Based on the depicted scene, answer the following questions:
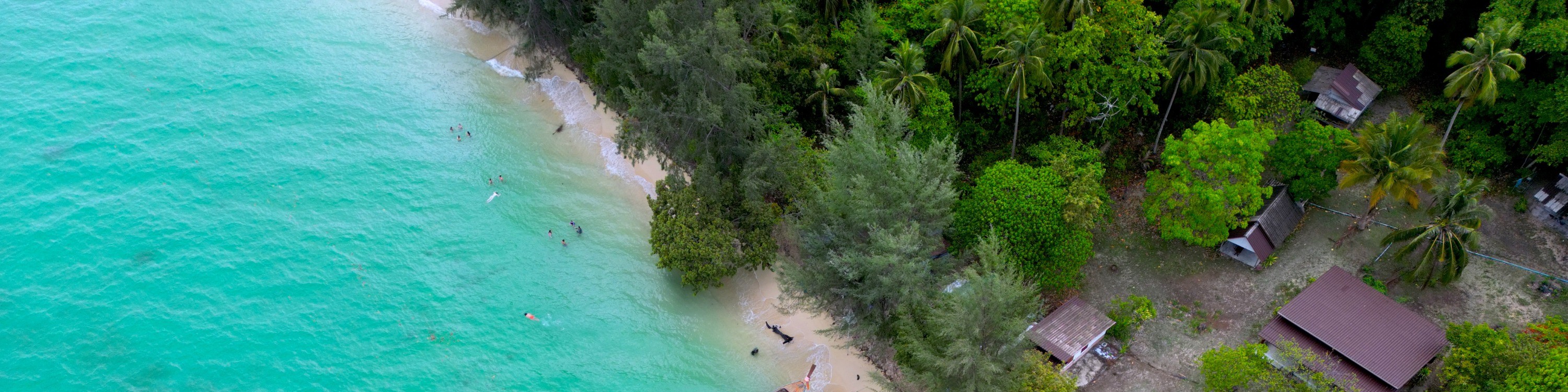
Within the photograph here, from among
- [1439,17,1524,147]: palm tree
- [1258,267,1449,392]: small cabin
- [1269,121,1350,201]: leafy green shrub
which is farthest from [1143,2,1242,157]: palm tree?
[1258,267,1449,392]: small cabin

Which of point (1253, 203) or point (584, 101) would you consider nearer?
point (1253, 203)

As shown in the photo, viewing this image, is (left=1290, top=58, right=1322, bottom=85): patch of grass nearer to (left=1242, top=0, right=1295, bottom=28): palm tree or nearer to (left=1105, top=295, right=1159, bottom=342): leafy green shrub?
(left=1242, top=0, right=1295, bottom=28): palm tree

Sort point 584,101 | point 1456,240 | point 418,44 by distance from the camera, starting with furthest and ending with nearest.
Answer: point 418,44 < point 584,101 < point 1456,240

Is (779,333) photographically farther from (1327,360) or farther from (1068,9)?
(1327,360)

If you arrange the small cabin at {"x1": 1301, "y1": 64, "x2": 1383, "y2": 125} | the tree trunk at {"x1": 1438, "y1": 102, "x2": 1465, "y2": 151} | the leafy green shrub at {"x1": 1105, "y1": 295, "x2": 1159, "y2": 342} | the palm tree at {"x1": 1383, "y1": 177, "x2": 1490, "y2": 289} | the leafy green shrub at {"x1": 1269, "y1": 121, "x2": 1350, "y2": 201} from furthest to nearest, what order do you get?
1. the small cabin at {"x1": 1301, "y1": 64, "x2": 1383, "y2": 125}
2. the tree trunk at {"x1": 1438, "y1": 102, "x2": 1465, "y2": 151}
3. the leafy green shrub at {"x1": 1269, "y1": 121, "x2": 1350, "y2": 201}
4. the leafy green shrub at {"x1": 1105, "y1": 295, "x2": 1159, "y2": 342}
5. the palm tree at {"x1": 1383, "y1": 177, "x2": 1490, "y2": 289}

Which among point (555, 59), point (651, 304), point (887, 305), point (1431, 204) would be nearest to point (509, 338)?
point (651, 304)

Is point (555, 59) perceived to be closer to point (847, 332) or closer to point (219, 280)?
point (219, 280)

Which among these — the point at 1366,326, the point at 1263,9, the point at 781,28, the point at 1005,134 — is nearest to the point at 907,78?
the point at 781,28

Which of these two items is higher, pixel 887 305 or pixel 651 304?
pixel 887 305
